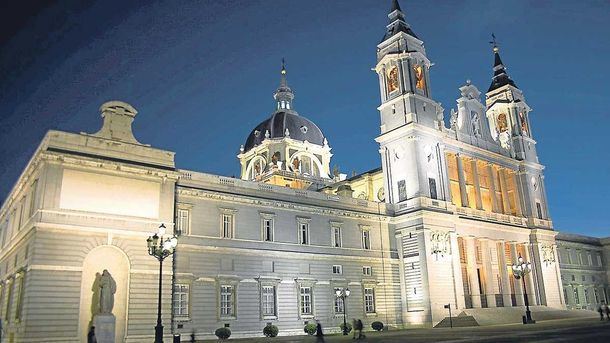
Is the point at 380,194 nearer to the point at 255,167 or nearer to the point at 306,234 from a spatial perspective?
the point at 306,234

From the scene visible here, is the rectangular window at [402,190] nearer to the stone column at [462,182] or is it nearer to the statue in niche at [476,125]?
the stone column at [462,182]

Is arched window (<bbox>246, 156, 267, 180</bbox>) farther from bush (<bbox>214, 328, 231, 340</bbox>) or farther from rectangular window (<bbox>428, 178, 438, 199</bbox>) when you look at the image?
bush (<bbox>214, 328, 231, 340</bbox>)

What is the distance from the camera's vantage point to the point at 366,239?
45.7m

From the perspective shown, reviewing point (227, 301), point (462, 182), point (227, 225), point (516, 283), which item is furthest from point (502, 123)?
point (227, 301)

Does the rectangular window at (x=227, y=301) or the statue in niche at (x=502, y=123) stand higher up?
the statue in niche at (x=502, y=123)

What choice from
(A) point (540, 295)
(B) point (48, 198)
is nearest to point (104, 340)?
(B) point (48, 198)

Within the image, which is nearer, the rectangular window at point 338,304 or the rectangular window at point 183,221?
the rectangular window at point 183,221

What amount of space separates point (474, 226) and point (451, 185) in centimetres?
464

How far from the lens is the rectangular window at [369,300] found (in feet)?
143

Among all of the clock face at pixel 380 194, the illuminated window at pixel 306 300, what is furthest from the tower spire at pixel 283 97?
the illuminated window at pixel 306 300

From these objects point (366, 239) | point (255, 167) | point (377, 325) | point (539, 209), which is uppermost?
point (255, 167)

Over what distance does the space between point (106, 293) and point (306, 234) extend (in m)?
17.0

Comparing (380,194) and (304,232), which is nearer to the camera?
(304,232)

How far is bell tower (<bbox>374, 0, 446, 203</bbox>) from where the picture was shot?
48.0 m
